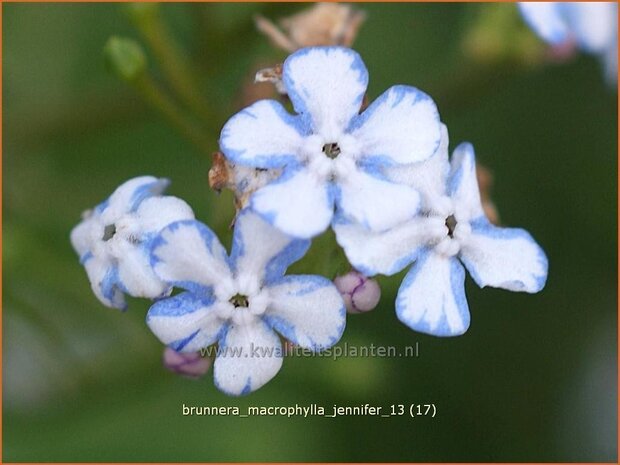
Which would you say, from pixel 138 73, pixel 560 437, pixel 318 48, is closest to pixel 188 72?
pixel 138 73

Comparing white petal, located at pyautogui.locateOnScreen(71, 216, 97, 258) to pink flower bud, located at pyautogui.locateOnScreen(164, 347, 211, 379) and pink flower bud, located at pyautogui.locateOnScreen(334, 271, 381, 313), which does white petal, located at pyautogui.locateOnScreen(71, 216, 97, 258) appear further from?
pink flower bud, located at pyautogui.locateOnScreen(334, 271, 381, 313)

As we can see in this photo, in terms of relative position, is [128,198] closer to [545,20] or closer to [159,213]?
[159,213]

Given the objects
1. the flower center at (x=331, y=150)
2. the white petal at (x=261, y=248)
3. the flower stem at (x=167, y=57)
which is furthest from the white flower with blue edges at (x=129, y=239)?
the flower stem at (x=167, y=57)

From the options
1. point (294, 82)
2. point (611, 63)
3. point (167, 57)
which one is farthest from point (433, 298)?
point (611, 63)

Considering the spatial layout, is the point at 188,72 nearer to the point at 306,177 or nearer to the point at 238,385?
the point at 306,177

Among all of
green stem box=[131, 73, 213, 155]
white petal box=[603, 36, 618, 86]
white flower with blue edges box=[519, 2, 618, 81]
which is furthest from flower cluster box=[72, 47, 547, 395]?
white petal box=[603, 36, 618, 86]

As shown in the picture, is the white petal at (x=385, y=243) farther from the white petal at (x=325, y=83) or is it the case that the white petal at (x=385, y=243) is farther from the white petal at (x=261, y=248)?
the white petal at (x=325, y=83)
